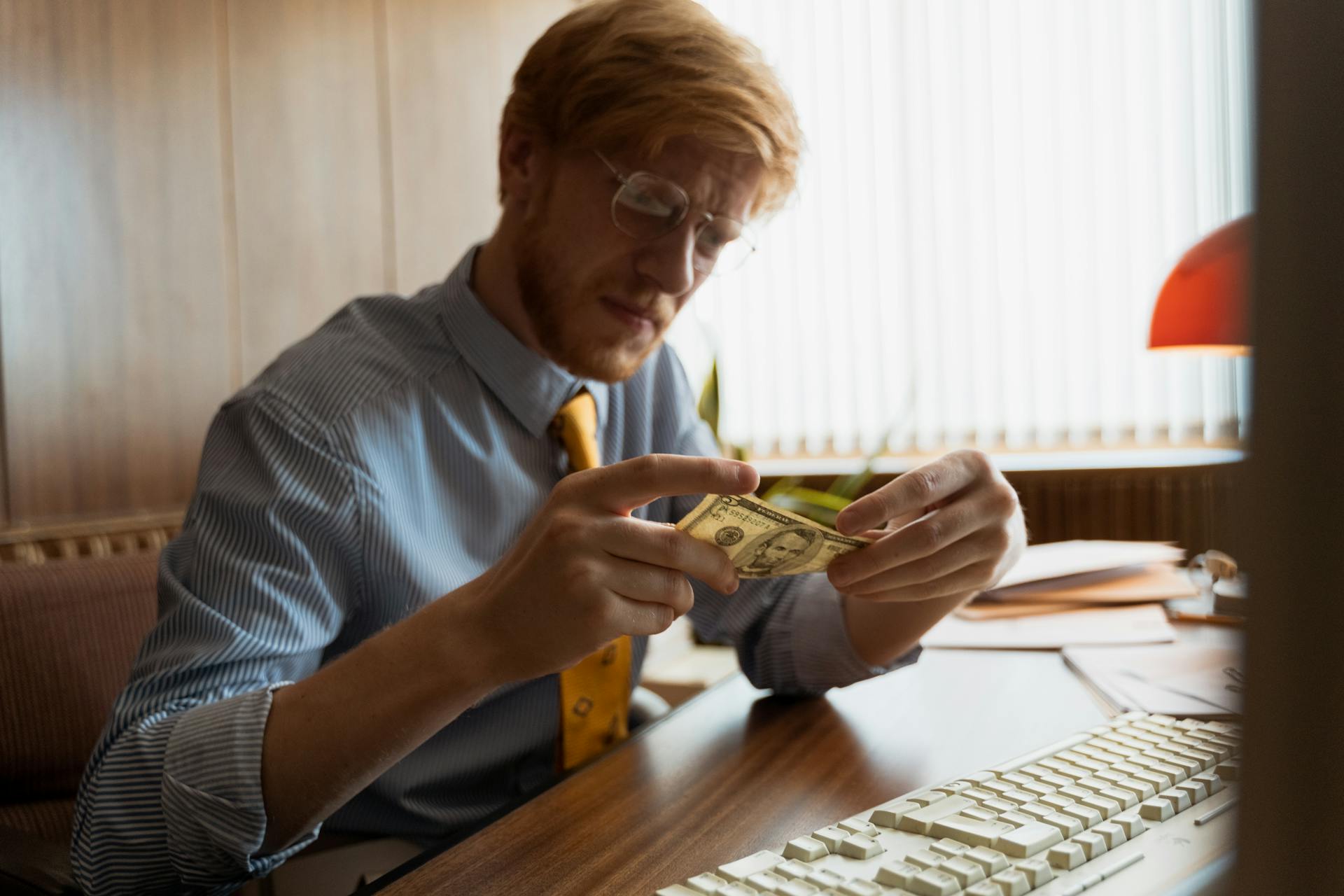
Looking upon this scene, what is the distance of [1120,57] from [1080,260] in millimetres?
765

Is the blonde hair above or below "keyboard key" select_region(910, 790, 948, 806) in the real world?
above

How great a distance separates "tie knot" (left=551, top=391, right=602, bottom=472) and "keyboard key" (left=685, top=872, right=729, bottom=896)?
730mm

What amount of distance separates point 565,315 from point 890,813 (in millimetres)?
828

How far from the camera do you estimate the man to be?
0.81 m

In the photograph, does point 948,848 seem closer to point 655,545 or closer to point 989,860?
point 989,860

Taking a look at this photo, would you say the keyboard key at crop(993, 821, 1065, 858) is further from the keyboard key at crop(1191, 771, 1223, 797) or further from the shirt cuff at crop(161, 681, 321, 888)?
the shirt cuff at crop(161, 681, 321, 888)

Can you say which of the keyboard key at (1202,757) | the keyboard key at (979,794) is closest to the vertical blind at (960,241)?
the keyboard key at (1202,757)

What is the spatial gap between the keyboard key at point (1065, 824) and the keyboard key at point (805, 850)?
0.46 ft

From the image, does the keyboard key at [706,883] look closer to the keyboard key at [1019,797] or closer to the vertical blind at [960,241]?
the keyboard key at [1019,797]

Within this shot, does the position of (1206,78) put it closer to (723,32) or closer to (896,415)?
(723,32)

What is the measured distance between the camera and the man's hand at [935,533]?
86 cm

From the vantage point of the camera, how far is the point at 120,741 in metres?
0.89

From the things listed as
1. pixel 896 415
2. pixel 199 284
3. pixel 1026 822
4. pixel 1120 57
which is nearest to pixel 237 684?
pixel 1026 822

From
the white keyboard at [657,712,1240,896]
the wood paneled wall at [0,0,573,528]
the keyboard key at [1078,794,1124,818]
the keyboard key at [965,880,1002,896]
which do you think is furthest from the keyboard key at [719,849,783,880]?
the wood paneled wall at [0,0,573,528]
